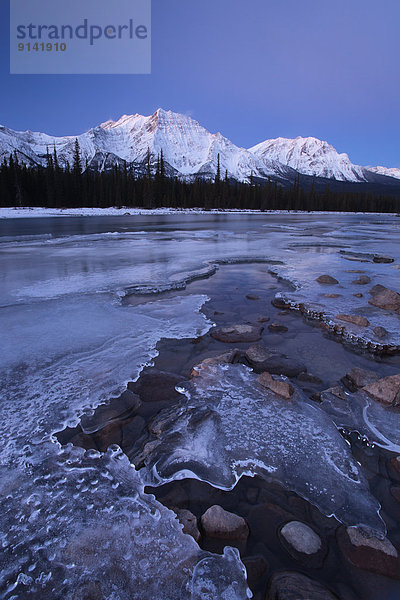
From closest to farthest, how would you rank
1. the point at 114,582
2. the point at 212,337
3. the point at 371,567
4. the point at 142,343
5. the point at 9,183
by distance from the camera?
the point at 114,582 < the point at 371,567 < the point at 142,343 < the point at 212,337 < the point at 9,183

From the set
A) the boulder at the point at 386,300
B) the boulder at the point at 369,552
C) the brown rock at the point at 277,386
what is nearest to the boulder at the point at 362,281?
the boulder at the point at 386,300

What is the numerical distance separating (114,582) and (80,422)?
1.35m

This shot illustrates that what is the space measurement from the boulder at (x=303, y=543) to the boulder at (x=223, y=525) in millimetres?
233

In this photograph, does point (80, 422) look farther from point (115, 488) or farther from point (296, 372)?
point (296, 372)

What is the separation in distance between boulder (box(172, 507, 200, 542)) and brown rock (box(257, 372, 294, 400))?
1476 millimetres

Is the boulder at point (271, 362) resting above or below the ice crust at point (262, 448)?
above

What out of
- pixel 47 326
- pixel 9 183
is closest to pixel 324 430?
pixel 47 326

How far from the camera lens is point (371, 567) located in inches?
65.7

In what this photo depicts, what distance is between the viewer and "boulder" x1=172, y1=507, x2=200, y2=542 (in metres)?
1.79

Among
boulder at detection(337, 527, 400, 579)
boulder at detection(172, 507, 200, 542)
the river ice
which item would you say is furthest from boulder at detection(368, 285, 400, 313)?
boulder at detection(172, 507, 200, 542)

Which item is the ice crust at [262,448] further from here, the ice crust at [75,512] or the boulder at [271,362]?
the boulder at [271,362]

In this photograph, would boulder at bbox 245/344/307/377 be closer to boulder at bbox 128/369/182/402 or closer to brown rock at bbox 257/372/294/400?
brown rock at bbox 257/372/294/400

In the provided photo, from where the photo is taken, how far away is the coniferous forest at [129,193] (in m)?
63.8

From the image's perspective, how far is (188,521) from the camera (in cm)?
186
